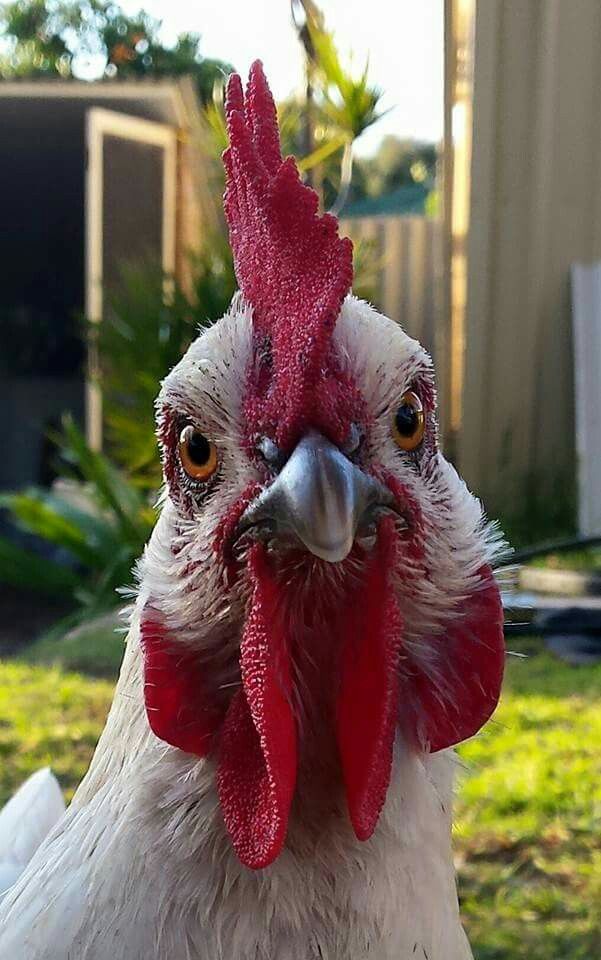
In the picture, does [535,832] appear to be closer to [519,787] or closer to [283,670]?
[519,787]

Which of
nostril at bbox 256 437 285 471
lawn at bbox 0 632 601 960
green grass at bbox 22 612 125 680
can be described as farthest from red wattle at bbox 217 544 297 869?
green grass at bbox 22 612 125 680

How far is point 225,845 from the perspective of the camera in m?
1.18

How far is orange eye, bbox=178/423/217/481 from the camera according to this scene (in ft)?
3.82

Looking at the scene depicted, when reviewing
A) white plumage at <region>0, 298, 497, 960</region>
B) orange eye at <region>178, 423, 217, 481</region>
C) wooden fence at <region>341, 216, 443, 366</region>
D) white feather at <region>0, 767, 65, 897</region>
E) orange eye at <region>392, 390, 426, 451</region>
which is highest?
wooden fence at <region>341, 216, 443, 366</region>

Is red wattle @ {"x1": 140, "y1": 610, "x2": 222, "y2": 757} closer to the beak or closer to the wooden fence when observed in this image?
the beak

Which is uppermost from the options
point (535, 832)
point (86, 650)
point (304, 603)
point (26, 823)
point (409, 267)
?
point (409, 267)

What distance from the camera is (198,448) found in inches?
46.0

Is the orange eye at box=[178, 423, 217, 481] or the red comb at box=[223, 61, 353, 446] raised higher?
the red comb at box=[223, 61, 353, 446]

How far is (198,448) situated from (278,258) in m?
0.27

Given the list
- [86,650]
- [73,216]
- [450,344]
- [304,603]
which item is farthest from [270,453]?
[73,216]

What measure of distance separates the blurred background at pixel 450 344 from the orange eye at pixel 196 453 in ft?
5.77

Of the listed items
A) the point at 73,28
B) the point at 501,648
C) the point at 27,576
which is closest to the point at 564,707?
the point at 501,648

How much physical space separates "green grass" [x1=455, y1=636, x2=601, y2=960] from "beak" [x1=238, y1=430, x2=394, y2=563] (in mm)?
1085

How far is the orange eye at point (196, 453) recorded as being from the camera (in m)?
1.16
